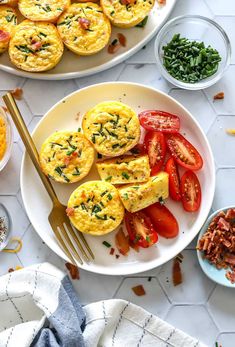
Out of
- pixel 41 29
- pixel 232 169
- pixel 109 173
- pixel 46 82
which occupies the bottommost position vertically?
pixel 232 169

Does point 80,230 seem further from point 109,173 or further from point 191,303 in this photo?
point 191,303

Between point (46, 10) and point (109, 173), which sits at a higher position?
point (46, 10)

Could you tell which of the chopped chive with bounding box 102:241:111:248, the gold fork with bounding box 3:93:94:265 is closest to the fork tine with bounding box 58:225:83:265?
the gold fork with bounding box 3:93:94:265

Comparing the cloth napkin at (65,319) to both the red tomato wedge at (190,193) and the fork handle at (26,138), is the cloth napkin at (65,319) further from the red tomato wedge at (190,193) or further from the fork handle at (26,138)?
the red tomato wedge at (190,193)

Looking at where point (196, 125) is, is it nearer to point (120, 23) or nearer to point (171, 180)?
point (171, 180)

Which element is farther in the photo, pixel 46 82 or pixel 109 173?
pixel 46 82

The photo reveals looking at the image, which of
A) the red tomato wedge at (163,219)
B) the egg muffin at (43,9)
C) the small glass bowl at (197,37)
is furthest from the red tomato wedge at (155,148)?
the egg muffin at (43,9)

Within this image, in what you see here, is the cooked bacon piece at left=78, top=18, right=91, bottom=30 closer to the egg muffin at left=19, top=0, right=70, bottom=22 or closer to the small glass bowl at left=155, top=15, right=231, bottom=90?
the egg muffin at left=19, top=0, right=70, bottom=22

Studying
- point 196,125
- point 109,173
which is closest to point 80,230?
point 109,173
